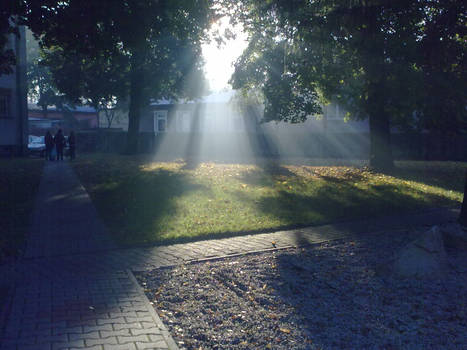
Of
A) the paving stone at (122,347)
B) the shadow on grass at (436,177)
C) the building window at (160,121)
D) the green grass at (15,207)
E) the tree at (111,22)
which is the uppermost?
the tree at (111,22)

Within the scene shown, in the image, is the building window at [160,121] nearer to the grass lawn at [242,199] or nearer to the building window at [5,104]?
the building window at [5,104]

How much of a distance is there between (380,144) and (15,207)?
14982 mm

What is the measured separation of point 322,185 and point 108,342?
1103 centimetres

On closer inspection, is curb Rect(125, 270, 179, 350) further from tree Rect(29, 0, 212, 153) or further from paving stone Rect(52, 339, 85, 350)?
tree Rect(29, 0, 212, 153)

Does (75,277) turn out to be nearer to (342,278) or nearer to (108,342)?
(108,342)

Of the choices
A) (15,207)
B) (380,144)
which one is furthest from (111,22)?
(380,144)

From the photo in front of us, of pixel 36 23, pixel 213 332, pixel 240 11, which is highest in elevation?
pixel 240 11

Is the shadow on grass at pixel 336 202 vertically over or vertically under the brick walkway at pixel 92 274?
over

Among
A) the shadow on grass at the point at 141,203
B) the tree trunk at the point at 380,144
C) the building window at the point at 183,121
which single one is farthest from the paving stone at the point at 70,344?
the building window at the point at 183,121

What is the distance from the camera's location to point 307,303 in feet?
16.6

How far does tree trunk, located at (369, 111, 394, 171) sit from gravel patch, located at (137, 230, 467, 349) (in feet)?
44.8

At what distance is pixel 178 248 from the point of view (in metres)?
7.24

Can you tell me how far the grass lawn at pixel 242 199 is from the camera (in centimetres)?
867

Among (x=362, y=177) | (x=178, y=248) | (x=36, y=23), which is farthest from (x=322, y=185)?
(x=36, y=23)
